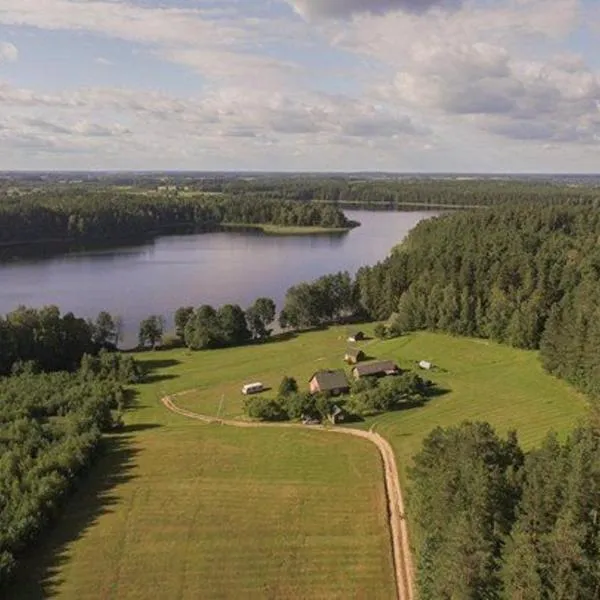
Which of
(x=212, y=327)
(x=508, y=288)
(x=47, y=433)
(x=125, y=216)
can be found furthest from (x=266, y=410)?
(x=125, y=216)

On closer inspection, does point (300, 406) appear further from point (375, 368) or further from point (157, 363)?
point (157, 363)

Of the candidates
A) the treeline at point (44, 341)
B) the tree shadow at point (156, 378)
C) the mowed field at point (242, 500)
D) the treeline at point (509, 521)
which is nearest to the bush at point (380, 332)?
the mowed field at point (242, 500)

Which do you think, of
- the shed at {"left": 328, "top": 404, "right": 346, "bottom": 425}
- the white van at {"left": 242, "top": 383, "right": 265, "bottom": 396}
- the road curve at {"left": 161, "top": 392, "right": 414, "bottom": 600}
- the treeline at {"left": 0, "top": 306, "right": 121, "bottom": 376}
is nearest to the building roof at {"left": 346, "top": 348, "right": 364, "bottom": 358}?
the white van at {"left": 242, "top": 383, "right": 265, "bottom": 396}

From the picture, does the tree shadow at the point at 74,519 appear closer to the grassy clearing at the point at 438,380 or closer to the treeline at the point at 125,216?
the grassy clearing at the point at 438,380

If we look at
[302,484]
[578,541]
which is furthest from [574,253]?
[578,541]

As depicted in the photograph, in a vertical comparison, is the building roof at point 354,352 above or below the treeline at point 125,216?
below

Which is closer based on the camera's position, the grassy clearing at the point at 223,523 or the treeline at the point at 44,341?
the grassy clearing at the point at 223,523

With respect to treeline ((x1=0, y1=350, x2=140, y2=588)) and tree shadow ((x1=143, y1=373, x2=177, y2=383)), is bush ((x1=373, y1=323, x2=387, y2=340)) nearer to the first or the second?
tree shadow ((x1=143, y1=373, x2=177, y2=383))
